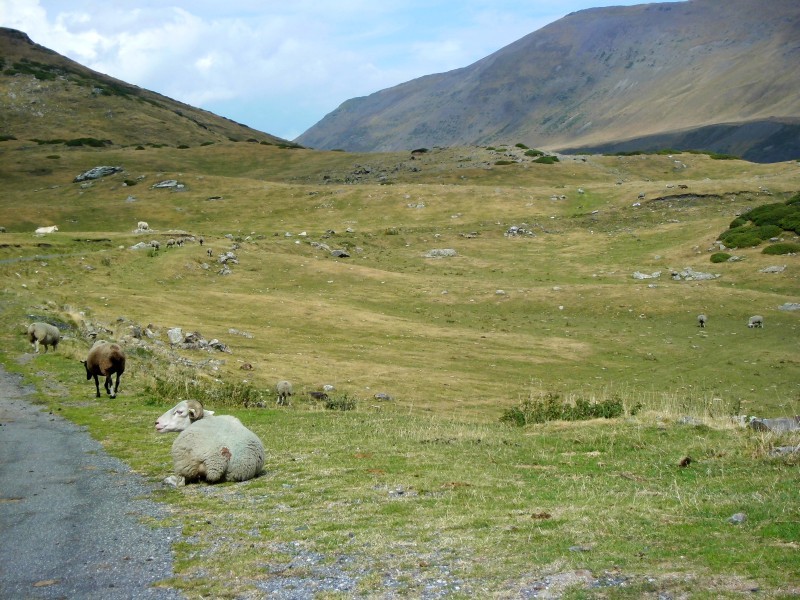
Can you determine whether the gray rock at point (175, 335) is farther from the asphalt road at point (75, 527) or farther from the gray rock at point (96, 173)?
the gray rock at point (96, 173)

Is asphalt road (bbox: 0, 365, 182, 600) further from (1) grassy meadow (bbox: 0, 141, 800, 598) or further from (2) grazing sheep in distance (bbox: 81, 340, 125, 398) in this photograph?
(2) grazing sheep in distance (bbox: 81, 340, 125, 398)

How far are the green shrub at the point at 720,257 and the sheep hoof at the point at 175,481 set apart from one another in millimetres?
60701

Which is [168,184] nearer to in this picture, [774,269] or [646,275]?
[646,275]

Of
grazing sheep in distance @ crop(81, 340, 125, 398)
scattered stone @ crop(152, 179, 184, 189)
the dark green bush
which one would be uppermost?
scattered stone @ crop(152, 179, 184, 189)

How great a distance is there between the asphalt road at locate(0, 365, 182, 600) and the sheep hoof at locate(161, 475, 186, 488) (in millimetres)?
408

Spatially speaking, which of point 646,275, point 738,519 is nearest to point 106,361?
point 738,519

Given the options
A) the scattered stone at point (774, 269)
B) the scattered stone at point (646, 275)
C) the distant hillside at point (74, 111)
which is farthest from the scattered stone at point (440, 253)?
the distant hillside at point (74, 111)

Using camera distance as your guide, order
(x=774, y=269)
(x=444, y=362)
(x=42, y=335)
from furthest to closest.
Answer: (x=774, y=269) → (x=444, y=362) → (x=42, y=335)

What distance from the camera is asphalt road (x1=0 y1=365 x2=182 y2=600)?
31.4 ft

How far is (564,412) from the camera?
2478 centimetres

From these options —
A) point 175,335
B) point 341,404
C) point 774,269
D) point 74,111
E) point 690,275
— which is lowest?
point 341,404

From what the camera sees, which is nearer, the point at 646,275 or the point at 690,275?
the point at 690,275

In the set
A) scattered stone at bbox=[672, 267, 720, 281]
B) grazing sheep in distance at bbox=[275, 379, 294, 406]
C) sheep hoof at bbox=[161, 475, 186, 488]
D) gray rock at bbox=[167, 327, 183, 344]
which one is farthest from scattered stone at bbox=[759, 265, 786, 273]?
sheep hoof at bbox=[161, 475, 186, 488]

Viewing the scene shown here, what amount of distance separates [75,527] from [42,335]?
25264 mm
